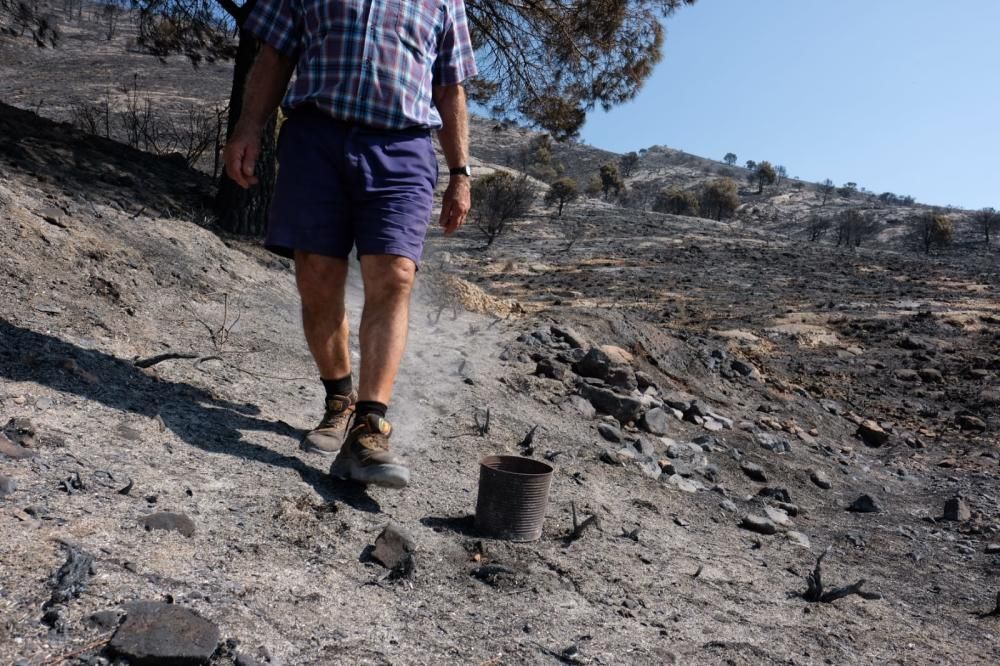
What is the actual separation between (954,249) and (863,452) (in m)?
33.7

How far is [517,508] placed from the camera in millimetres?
2266

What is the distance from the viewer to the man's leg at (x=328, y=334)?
2.31 meters

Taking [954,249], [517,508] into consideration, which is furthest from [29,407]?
[954,249]

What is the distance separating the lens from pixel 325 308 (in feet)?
7.79

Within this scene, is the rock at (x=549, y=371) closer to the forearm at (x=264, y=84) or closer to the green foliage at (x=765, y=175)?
the forearm at (x=264, y=84)

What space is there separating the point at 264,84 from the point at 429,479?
1270mm

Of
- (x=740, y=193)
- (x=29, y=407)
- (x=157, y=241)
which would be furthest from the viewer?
(x=740, y=193)

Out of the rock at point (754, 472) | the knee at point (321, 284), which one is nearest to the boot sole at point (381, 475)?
the knee at point (321, 284)

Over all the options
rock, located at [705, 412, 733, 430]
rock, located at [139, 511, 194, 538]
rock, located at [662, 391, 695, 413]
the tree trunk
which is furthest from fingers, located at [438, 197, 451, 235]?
the tree trunk

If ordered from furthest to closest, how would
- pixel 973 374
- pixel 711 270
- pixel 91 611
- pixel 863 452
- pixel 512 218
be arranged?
pixel 512 218 < pixel 711 270 < pixel 973 374 < pixel 863 452 < pixel 91 611

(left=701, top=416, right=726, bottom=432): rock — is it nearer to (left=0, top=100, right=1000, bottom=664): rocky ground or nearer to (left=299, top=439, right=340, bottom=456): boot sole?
(left=0, top=100, right=1000, bottom=664): rocky ground

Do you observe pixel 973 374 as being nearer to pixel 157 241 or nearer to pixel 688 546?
pixel 688 546

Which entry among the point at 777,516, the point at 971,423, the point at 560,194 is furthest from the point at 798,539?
the point at 560,194

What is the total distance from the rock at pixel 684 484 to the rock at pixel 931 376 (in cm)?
495
